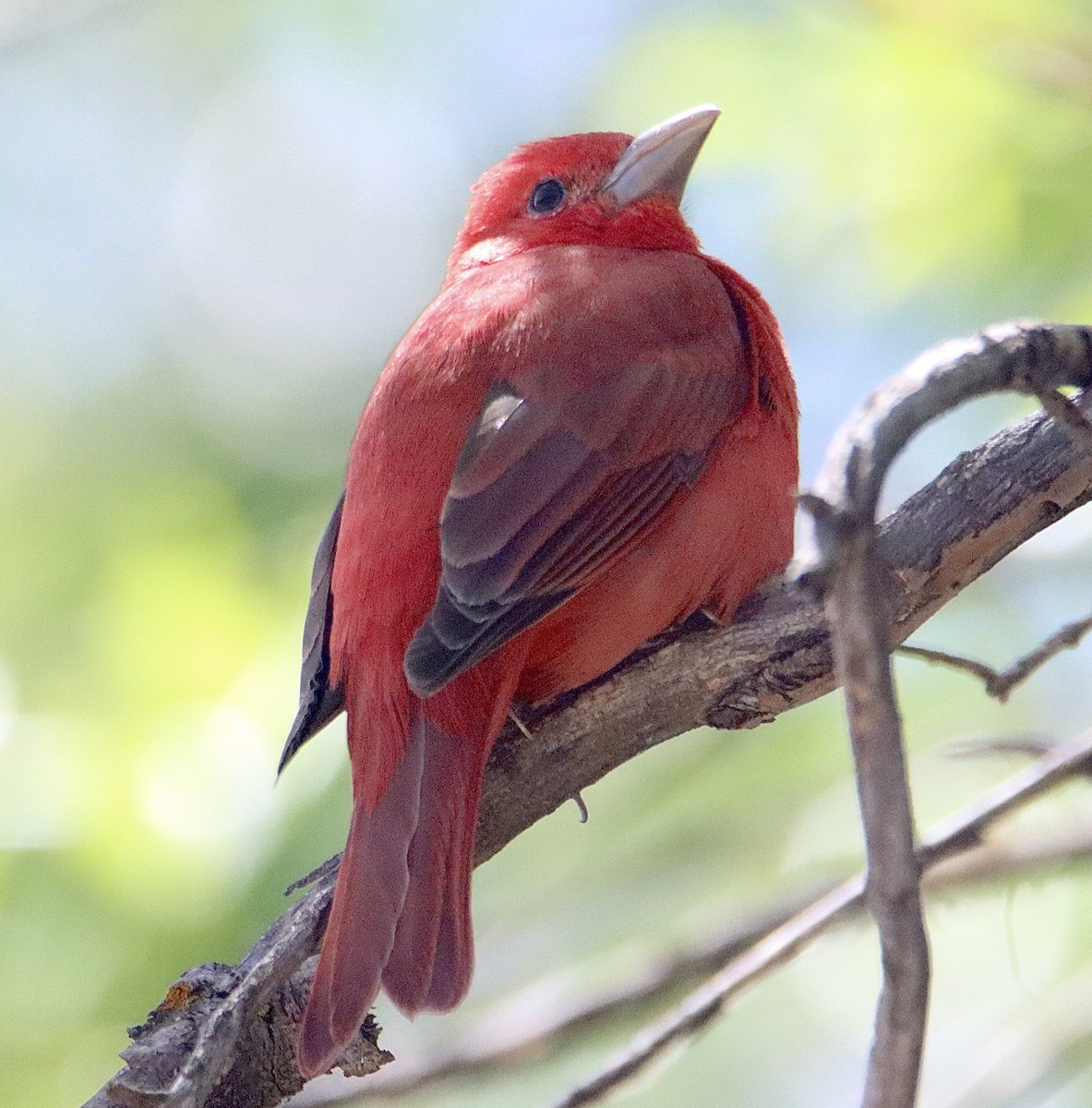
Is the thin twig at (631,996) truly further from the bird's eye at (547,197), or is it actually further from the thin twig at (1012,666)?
the bird's eye at (547,197)

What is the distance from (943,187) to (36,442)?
10.9 ft

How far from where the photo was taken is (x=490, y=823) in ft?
11.5

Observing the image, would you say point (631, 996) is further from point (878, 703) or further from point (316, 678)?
point (878, 703)

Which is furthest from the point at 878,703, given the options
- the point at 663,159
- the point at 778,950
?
the point at 663,159

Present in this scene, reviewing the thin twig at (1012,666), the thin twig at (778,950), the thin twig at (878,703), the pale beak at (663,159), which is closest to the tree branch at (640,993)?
the thin twig at (778,950)

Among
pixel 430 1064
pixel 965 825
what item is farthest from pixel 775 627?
pixel 430 1064

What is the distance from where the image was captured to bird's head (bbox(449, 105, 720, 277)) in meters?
4.68

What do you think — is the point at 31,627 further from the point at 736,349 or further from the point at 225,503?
the point at 736,349

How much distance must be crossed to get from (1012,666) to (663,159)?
2443 millimetres

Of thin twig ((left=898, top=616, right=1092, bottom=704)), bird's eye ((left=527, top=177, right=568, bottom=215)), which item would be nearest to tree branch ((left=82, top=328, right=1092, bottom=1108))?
thin twig ((left=898, top=616, right=1092, bottom=704))

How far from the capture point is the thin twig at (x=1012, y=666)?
8.36 feet

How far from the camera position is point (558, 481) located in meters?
3.46

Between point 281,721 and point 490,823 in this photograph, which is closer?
point 490,823

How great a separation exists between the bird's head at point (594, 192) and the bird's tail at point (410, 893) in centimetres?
191
